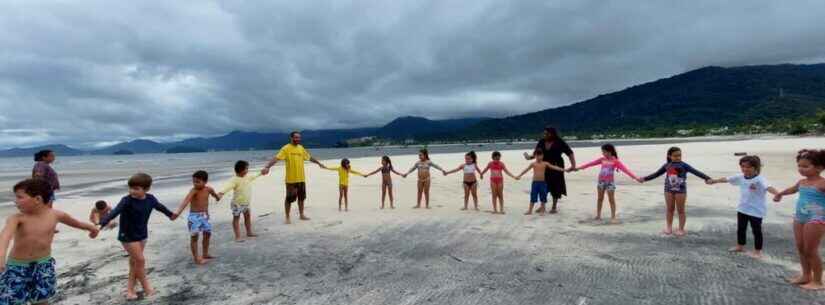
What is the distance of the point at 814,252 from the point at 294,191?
930cm

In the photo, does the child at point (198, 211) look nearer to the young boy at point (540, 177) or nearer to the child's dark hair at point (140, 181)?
the child's dark hair at point (140, 181)

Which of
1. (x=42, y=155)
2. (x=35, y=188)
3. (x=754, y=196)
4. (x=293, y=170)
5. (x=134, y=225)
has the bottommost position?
(x=754, y=196)

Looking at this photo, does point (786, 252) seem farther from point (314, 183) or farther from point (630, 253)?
point (314, 183)

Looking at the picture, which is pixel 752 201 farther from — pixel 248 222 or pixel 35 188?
pixel 35 188

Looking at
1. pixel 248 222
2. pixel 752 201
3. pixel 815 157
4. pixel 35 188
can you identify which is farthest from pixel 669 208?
pixel 35 188

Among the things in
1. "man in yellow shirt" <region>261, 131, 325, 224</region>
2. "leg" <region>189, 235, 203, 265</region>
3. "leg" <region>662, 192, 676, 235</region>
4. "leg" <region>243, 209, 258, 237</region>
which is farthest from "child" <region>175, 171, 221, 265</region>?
"leg" <region>662, 192, 676, 235</region>

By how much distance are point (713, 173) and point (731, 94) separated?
194m

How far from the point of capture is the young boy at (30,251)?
3881 mm

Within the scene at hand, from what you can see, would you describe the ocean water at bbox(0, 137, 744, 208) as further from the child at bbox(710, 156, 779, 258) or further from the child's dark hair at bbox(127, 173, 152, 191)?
the child at bbox(710, 156, 779, 258)

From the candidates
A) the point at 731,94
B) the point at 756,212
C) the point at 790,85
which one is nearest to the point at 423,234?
the point at 756,212

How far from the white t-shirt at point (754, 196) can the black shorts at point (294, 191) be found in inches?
348

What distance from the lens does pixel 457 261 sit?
641 cm

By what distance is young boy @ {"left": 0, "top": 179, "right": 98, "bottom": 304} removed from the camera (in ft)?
12.7

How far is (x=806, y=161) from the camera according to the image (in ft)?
16.4
